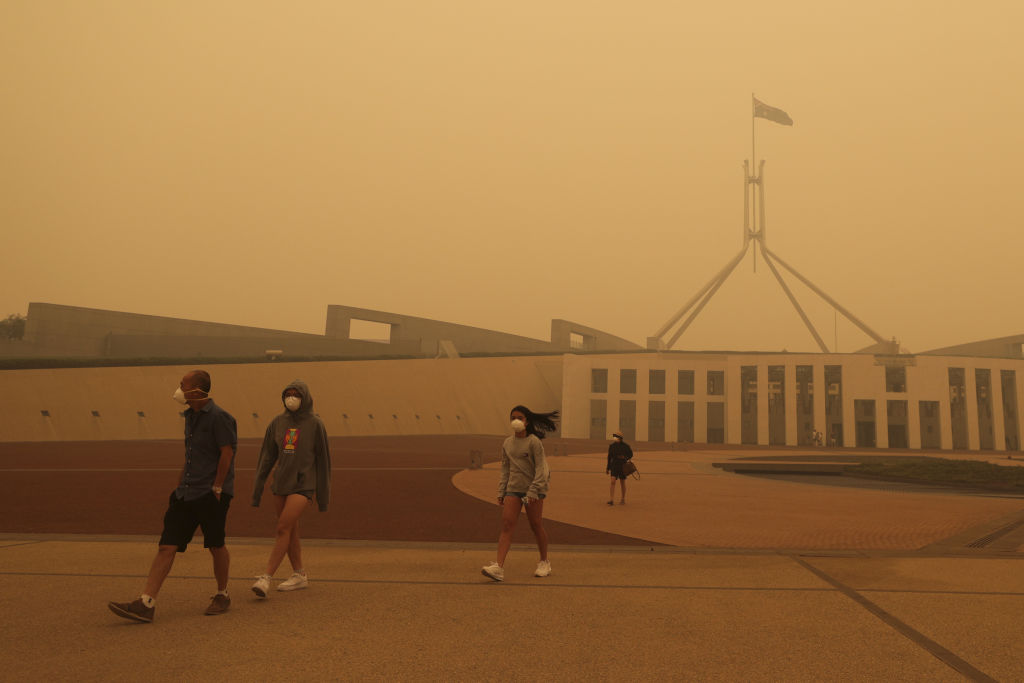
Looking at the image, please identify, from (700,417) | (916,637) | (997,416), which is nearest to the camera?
(916,637)

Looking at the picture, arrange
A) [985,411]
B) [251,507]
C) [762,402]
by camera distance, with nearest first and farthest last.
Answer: [251,507] < [762,402] < [985,411]

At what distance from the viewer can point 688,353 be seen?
2200 inches

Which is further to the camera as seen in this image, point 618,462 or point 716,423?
point 716,423

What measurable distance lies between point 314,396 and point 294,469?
41.0m

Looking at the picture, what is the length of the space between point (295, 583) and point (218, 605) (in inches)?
32.1

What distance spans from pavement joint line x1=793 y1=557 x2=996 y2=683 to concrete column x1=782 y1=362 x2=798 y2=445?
46790mm

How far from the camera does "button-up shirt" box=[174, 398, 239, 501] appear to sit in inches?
210

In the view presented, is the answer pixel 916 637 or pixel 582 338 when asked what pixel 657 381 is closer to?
pixel 582 338

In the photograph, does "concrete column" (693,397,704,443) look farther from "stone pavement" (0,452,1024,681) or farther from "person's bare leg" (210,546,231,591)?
"person's bare leg" (210,546,231,591)

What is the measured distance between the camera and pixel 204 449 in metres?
5.39

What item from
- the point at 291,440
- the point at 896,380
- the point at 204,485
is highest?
the point at 896,380

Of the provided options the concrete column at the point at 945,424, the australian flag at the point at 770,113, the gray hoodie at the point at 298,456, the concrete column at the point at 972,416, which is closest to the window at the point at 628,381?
the concrete column at the point at 945,424

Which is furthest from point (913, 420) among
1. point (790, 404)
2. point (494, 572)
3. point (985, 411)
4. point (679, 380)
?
point (494, 572)

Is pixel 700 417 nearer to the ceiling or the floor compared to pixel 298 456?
nearer to the ceiling
